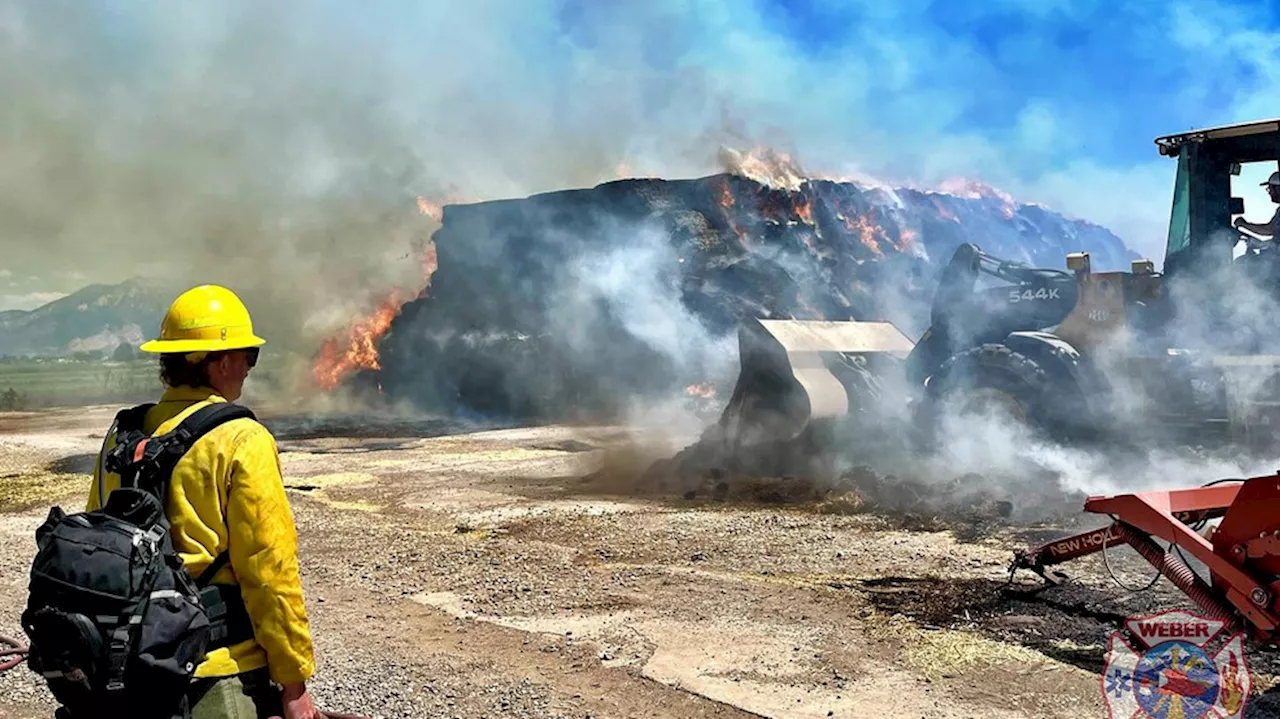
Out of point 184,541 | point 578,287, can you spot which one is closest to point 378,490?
point 184,541

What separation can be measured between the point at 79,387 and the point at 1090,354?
51.0m

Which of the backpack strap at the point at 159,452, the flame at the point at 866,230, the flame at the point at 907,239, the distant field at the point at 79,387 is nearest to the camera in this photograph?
the backpack strap at the point at 159,452

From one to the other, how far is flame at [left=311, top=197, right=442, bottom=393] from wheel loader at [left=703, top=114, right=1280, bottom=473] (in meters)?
23.0

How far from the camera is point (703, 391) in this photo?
2577cm

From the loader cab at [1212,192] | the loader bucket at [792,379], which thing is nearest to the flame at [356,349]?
the loader bucket at [792,379]

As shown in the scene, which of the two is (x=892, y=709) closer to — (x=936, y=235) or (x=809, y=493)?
(x=809, y=493)

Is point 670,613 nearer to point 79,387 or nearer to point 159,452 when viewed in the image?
point 159,452

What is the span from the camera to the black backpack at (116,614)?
6.86 ft

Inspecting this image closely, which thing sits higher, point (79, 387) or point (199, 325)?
point (79, 387)

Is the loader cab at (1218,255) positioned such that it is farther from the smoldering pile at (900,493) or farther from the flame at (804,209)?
the flame at (804,209)

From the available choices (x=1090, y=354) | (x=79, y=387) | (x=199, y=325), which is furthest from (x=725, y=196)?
(x=79, y=387)

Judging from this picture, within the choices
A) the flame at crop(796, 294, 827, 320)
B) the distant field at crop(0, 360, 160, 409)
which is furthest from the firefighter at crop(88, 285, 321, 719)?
the distant field at crop(0, 360, 160, 409)

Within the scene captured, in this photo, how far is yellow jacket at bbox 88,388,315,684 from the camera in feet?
7.66

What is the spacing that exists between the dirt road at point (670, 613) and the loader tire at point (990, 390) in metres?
2.94
